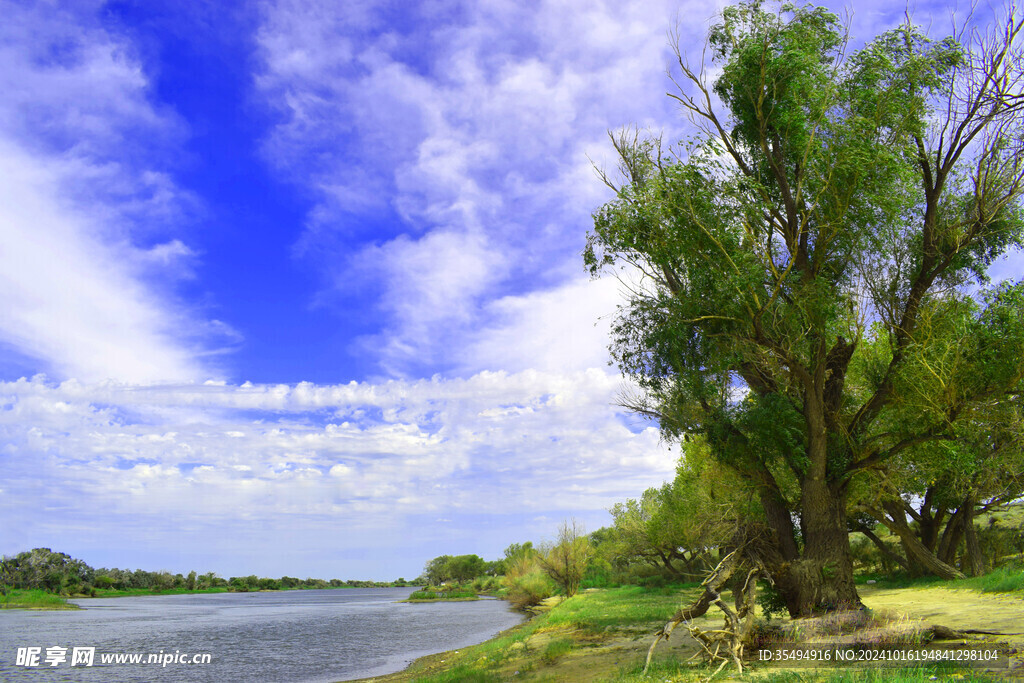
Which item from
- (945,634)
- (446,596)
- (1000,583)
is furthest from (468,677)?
(446,596)

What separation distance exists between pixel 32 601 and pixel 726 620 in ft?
296

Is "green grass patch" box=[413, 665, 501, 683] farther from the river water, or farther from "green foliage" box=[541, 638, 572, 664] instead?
the river water

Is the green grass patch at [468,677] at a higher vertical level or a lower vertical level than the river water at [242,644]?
higher

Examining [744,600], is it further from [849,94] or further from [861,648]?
[849,94]

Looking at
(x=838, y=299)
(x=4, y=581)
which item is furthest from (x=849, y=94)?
(x=4, y=581)

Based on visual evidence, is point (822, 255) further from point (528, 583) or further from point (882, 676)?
point (528, 583)

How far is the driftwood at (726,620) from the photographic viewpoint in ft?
36.3

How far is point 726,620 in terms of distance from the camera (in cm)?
1188

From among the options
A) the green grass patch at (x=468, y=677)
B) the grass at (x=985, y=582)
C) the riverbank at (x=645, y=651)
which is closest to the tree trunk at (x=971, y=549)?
the grass at (x=985, y=582)

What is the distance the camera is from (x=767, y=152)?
14.4 m

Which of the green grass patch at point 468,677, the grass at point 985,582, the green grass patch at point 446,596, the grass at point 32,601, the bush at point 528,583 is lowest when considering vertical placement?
the green grass patch at point 446,596

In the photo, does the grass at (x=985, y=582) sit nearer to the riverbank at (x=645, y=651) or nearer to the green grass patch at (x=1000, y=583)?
the green grass patch at (x=1000, y=583)

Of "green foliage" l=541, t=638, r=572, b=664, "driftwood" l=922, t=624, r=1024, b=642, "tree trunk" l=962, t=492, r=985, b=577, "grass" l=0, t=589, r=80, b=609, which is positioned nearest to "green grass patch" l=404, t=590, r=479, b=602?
"grass" l=0, t=589, r=80, b=609

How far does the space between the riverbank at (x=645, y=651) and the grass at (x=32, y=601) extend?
6903 cm
